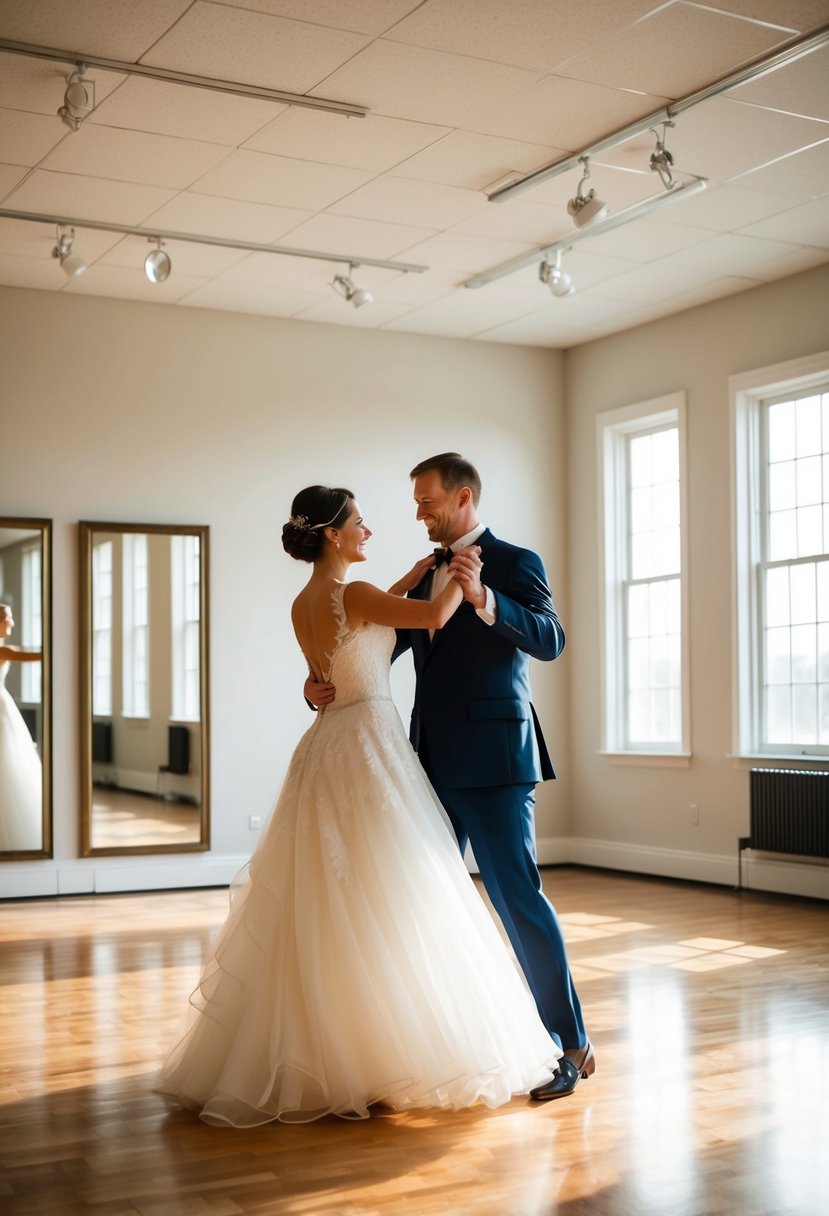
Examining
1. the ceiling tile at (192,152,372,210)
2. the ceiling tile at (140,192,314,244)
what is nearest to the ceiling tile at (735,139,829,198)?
the ceiling tile at (192,152,372,210)

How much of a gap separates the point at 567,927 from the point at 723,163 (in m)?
3.77

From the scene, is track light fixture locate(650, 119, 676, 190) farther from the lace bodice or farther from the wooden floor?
the wooden floor

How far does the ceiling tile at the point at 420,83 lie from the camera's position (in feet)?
16.5

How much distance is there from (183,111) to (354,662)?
2.77m

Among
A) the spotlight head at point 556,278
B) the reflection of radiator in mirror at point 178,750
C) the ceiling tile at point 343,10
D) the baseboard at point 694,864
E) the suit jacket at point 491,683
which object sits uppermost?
the ceiling tile at point 343,10

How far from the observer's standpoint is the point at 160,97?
5367 millimetres

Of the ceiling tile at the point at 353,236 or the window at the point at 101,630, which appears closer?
the ceiling tile at the point at 353,236

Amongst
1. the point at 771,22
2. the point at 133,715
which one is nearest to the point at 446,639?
the point at 771,22

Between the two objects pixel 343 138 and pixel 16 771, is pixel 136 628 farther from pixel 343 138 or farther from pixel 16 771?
pixel 343 138

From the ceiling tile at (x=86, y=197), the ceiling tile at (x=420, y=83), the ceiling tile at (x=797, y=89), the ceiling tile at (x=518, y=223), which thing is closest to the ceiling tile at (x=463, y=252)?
the ceiling tile at (x=518, y=223)

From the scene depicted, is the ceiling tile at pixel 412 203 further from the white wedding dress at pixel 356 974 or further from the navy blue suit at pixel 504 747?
the white wedding dress at pixel 356 974

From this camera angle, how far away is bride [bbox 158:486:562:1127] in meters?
3.56

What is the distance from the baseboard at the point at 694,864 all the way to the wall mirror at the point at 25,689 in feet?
11.2

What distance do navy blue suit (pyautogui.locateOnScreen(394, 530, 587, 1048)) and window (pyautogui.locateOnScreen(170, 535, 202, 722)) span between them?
459 cm
